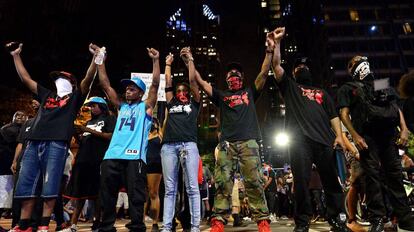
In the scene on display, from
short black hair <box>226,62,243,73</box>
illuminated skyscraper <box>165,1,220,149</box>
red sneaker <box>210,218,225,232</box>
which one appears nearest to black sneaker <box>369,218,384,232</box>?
red sneaker <box>210,218,225,232</box>

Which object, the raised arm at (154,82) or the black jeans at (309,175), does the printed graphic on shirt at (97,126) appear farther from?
the black jeans at (309,175)

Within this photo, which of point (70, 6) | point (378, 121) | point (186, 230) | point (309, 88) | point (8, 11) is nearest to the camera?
point (378, 121)

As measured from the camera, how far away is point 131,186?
4691 mm

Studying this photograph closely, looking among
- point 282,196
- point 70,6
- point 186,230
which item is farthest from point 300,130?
point 70,6

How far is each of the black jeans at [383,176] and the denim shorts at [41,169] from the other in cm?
412

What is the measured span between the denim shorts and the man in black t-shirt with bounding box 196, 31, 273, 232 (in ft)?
7.27

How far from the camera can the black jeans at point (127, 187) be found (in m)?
4.58

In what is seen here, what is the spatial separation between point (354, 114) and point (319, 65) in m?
82.9

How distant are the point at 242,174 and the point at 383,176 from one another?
6.20ft

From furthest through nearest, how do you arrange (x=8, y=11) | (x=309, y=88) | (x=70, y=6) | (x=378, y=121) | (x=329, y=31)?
(x=329, y=31) < (x=70, y=6) < (x=8, y=11) < (x=309, y=88) < (x=378, y=121)

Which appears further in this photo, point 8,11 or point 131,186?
point 8,11

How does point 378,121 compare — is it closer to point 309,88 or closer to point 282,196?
point 309,88

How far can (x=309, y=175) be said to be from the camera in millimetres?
4738

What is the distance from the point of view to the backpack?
180 inches
